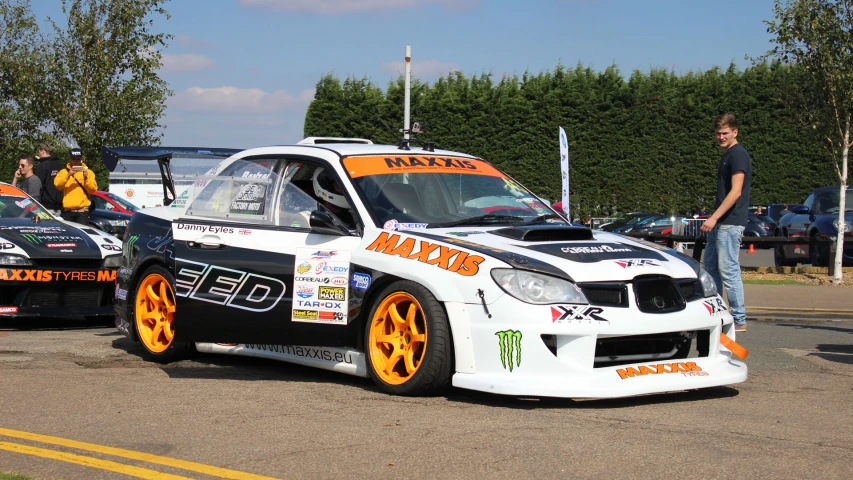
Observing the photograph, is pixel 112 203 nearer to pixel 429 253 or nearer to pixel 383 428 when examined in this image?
pixel 429 253

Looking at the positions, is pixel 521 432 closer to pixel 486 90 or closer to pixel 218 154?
pixel 218 154

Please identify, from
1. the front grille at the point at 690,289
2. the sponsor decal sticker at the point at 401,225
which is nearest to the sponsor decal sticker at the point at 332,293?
the sponsor decal sticker at the point at 401,225

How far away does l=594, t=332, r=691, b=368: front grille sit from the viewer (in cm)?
564

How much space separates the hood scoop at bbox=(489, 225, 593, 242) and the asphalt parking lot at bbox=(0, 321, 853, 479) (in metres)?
0.93

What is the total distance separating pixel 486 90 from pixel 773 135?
8.86 meters

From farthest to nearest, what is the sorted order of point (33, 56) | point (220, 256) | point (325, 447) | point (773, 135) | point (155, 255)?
1. point (773, 135)
2. point (33, 56)
3. point (155, 255)
4. point (220, 256)
5. point (325, 447)

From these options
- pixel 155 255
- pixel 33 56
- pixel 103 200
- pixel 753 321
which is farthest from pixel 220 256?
pixel 33 56

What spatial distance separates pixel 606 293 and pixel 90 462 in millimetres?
2726

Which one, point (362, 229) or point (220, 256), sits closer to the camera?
point (362, 229)

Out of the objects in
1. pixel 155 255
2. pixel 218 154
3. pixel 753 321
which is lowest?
pixel 753 321

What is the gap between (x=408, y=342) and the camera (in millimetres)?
6031

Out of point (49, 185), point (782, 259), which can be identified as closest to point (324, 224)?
point (49, 185)

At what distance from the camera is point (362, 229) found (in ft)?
21.3

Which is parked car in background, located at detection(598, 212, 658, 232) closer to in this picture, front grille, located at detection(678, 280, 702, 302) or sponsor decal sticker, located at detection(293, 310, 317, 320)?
front grille, located at detection(678, 280, 702, 302)
